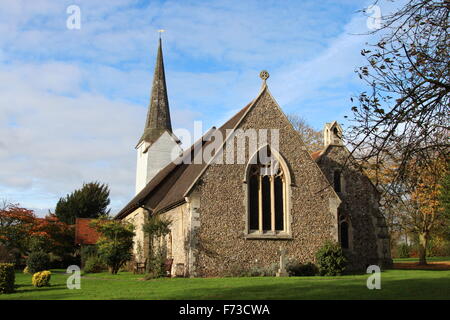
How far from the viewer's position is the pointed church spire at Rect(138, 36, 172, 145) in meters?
36.9

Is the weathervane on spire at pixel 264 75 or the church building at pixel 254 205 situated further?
the weathervane on spire at pixel 264 75

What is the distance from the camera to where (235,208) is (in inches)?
804

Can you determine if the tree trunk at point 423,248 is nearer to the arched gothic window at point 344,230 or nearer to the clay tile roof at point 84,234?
the arched gothic window at point 344,230

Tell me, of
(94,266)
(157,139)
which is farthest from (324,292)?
(157,139)

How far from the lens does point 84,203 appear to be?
4872cm

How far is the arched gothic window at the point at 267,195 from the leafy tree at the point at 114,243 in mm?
8293

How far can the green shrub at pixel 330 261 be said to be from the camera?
800 inches

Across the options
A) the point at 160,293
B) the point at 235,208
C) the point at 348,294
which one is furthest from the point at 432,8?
the point at 235,208

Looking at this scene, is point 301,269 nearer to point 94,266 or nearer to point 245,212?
point 245,212

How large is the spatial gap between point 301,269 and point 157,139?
19349 mm

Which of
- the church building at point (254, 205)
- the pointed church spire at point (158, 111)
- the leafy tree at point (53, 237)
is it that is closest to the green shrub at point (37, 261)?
the leafy tree at point (53, 237)

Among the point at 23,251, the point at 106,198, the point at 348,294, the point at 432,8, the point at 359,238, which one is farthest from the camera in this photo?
the point at 106,198
